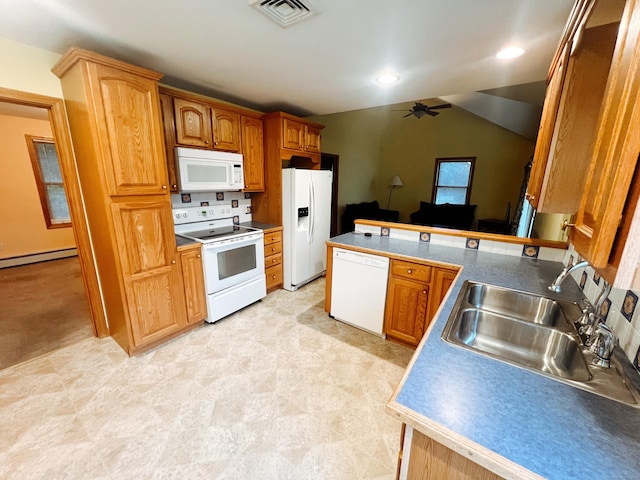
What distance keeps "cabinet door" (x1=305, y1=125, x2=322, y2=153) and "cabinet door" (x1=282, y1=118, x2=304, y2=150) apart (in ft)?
0.37

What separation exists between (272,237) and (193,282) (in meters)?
1.07

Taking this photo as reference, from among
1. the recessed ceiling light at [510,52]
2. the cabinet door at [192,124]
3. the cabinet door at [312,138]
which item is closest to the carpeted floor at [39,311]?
the cabinet door at [192,124]

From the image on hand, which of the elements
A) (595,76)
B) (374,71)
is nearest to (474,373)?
(595,76)

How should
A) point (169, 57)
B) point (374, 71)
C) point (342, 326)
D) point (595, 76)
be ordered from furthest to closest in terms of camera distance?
point (342, 326) → point (374, 71) → point (169, 57) → point (595, 76)

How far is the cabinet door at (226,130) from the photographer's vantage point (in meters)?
2.65

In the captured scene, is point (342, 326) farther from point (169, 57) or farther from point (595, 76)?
point (169, 57)

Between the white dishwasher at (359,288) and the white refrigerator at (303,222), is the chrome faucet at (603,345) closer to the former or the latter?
the white dishwasher at (359,288)

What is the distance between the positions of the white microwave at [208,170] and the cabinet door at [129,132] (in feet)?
1.06

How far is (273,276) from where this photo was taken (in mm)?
3328

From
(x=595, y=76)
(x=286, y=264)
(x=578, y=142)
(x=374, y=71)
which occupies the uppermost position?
(x=374, y=71)

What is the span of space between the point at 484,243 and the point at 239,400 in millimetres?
2260

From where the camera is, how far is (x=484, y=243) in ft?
7.30

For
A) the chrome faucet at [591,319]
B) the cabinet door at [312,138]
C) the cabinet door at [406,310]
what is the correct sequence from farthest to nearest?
the cabinet door at [312,138] < the cabinet door at [406,310] < the chrome faucet at [591,319]

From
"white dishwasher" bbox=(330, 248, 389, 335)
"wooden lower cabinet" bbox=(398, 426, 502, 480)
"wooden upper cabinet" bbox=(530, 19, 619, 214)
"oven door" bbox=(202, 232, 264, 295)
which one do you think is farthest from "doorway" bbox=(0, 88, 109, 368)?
"wooden upper cabinet" bbox=(530, 19, 619, 214)
